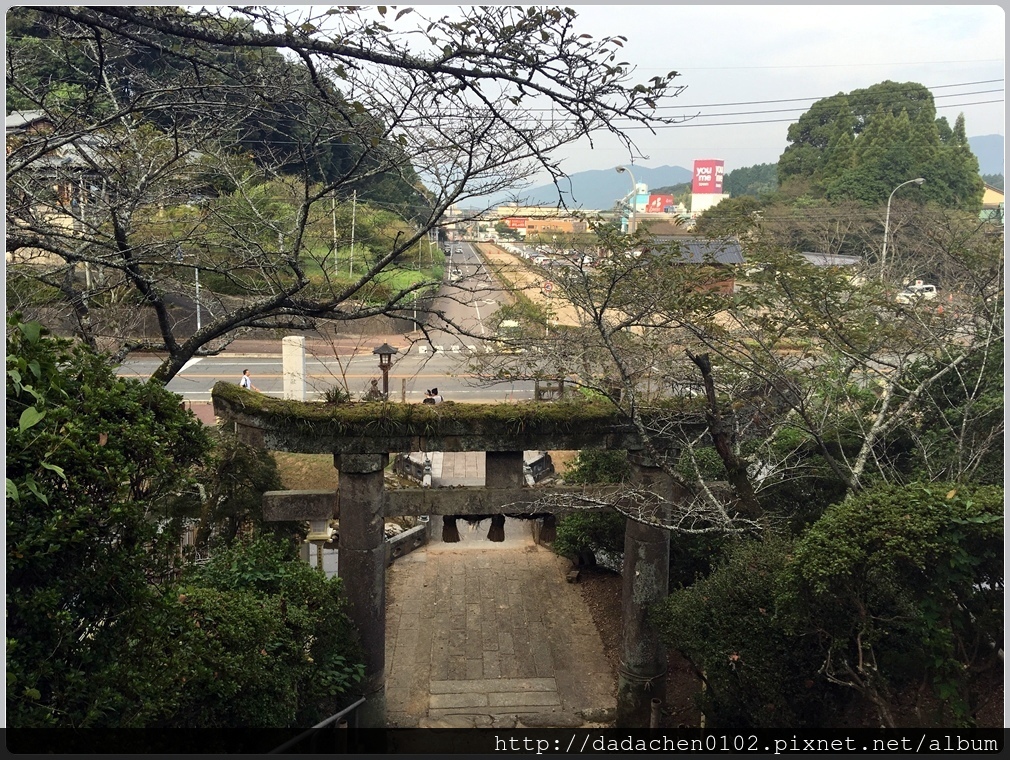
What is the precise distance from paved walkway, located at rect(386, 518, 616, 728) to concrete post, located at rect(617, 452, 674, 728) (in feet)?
1.48

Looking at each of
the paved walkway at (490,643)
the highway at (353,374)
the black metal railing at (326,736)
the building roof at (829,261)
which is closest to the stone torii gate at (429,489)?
the black metal railing at (326,736)

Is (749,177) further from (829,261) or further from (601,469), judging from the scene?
(601,469)

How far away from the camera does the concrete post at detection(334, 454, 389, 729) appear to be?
7.52 meters

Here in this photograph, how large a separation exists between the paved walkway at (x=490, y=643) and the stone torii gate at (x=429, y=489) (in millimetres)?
768

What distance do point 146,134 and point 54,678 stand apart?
288 inches

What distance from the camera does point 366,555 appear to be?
764 cm

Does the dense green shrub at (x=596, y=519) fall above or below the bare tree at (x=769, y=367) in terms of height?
below

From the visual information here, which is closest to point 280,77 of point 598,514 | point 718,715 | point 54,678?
point 54,678

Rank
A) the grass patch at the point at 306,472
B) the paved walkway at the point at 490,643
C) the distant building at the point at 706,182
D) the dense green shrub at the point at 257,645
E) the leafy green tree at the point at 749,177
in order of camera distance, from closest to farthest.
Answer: the dense green shrub at the point at 257,645
the paved walkway at the point at 490,643
the grass patch at the point at 306,472
the distant building at the point at 706,182
the leafy green tree at the point at 749,177

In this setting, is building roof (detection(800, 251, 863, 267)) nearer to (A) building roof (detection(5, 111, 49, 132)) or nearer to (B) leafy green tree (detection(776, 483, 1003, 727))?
(B) leafy green tree (detection(776, 483, 1003, 727))

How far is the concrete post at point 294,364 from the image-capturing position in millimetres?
13892

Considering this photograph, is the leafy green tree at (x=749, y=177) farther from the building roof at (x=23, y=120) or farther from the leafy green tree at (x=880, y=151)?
the building roof at (x=23, y=120)

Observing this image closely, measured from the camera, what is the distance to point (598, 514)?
9969 millimetres

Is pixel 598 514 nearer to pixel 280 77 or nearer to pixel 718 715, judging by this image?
pixel 718 715
